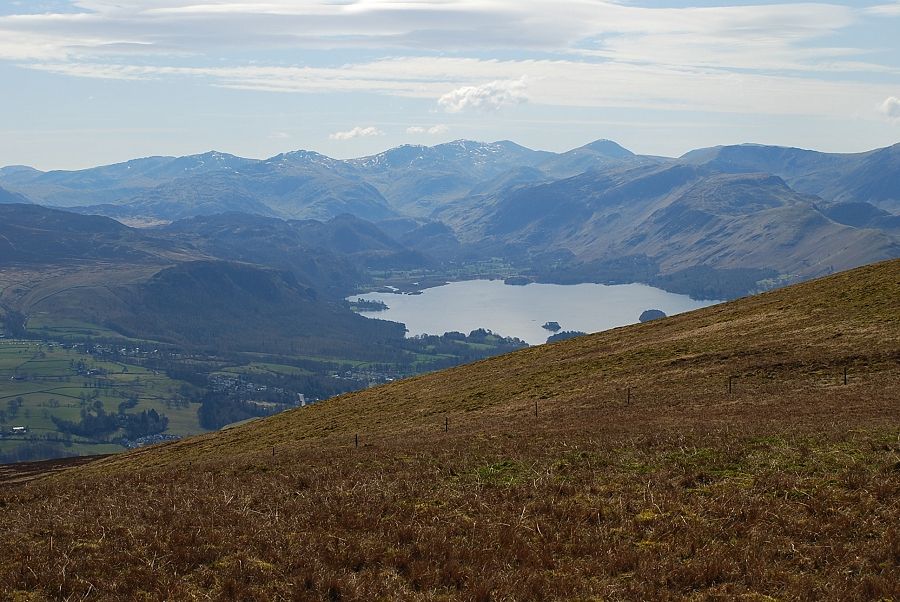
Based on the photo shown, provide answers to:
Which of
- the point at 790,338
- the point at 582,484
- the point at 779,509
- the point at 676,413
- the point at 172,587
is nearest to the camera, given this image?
the point at 172,587

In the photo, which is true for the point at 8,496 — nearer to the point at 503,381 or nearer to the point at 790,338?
the point at 503,381

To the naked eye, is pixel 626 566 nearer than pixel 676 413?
Yes

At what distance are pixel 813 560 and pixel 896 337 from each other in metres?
40.2

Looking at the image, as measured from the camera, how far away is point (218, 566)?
15.9 meters

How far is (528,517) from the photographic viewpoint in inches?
726

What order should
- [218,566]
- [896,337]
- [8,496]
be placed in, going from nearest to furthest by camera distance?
1. [218,566]
2. [8,496]
3. [896,337]

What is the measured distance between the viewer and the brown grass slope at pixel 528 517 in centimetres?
1449

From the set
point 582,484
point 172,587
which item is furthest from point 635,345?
point 172,587

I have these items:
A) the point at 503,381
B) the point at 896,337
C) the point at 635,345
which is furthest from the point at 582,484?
the point at 635,345

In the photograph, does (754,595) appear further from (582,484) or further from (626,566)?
(582,484)

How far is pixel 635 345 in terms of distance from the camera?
216 ft

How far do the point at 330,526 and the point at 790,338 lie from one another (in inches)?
1786

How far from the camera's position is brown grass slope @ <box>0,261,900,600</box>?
1449cm

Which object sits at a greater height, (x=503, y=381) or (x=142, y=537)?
(x=142, y=537)
